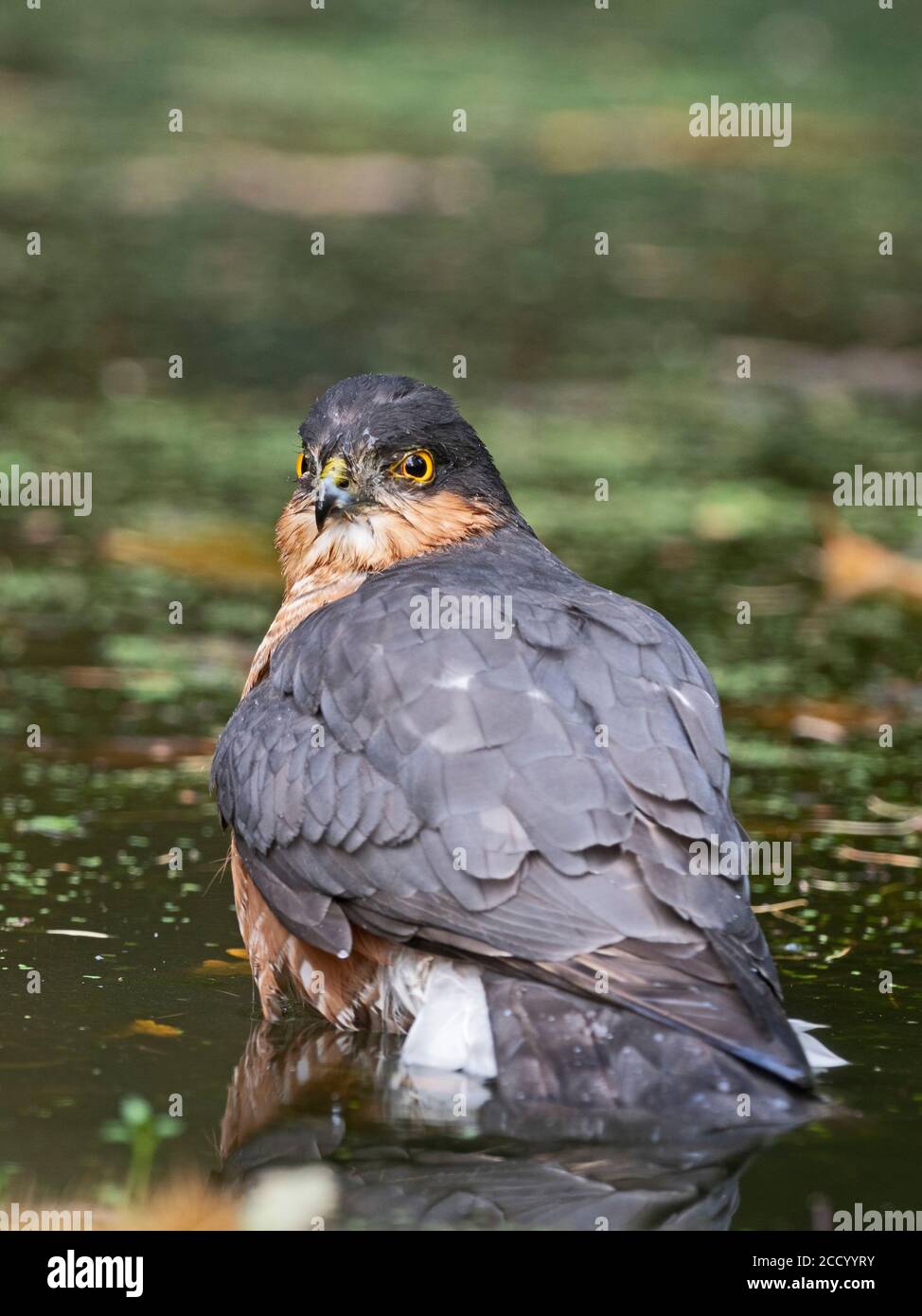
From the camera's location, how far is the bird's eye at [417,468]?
18.7ft

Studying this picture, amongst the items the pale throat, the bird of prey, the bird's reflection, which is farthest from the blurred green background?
the pale throat

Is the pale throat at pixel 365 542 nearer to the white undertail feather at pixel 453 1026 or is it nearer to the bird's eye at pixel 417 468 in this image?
the bird's eye at pixel 417 468

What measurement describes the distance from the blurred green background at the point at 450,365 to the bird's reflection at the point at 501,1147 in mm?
203

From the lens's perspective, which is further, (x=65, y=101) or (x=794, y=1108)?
(x=65, y=101)

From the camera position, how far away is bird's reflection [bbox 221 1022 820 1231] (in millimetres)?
3799

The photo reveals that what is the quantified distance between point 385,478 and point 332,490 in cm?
17

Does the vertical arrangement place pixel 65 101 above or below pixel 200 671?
above

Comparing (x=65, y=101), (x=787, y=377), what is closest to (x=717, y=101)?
(x=65, y=101)

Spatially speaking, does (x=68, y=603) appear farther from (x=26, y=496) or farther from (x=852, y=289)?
(x=852, y=289)

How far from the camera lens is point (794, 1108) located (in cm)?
408

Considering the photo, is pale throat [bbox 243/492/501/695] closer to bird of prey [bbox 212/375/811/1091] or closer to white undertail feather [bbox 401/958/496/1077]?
bird of prey [bbox 212/375/811/1091]

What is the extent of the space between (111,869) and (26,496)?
384 centimetres

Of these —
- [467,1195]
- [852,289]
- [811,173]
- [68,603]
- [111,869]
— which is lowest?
[467,1195]

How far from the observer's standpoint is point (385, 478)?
5.67 metres
